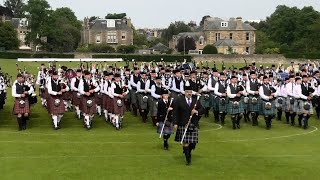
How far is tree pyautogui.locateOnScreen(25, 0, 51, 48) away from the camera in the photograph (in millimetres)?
88062

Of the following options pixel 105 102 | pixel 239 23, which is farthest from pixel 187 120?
pixel 239 23

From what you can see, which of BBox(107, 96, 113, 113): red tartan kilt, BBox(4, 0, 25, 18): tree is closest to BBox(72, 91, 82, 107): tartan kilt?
BBox(107, 96, 113, 113): red tartan kilt

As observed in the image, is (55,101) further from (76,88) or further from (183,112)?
(183,112)

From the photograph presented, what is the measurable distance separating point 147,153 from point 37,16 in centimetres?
7740

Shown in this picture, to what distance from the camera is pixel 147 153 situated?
14.5 meters

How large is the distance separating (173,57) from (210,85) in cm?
4752

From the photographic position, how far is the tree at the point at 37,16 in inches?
3467

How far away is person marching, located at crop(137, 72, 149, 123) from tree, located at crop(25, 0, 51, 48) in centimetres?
6936

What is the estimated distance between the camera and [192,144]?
1298 centimetres

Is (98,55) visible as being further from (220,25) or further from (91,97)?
(91,97)

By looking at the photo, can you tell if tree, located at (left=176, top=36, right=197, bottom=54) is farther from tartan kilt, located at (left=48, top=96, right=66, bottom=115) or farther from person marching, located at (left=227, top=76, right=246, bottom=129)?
tartan kilt, located at (left=48, top=96, right=66, bottom=115)

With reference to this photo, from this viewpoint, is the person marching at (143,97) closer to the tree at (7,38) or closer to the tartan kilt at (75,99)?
the tartan kilt at (75,99)

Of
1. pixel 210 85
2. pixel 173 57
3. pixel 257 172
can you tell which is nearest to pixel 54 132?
pixel 210 85

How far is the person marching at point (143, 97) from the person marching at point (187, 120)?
282 inches
